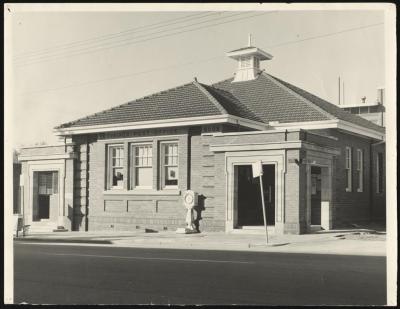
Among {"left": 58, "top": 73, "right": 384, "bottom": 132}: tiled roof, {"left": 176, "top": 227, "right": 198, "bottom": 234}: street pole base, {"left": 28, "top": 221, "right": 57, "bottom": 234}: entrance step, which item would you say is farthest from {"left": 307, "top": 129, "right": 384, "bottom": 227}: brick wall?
{"left": 28, "top": 221, "right": 57, "bottom": 234}: entrance step

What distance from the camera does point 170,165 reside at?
2508 centimetres

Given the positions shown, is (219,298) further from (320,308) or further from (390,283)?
(390,283)

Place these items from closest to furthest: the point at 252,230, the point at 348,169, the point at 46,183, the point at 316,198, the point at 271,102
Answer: the point at 252,230 < the point at 316,198 < the point at 348,169 < the point at 271,102 < the point at 46,183

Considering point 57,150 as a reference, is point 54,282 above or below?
below

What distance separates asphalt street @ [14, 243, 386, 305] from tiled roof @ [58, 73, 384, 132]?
31.1 feet

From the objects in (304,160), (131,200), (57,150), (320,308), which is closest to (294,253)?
(304,160)

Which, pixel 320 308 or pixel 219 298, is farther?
pixel 219 298

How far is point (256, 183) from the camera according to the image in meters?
25.7

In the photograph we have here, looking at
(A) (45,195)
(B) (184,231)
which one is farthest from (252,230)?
(A) (45,195)

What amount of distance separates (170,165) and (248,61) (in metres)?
9.07

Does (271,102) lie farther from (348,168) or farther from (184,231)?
(184,231)

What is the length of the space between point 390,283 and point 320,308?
1419mm

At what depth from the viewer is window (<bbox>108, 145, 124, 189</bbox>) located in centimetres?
2652

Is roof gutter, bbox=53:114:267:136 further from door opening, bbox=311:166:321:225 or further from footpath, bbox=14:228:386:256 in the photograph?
footpath, bbox=14:228:386:256
